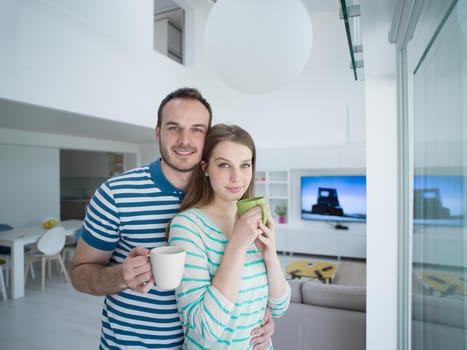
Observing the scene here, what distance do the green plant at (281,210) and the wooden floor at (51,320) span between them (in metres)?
3.61

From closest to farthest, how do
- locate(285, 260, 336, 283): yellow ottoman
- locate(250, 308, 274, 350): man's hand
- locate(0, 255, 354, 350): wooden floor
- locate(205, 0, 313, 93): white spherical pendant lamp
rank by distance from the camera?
locate(250, 308, 274, 350): man's hand, locate(205, 0, 313, 93): white spherical pendant lamp, locate(0, 255, 354, 350): wooden floor, locate(285, 260, 336, 283): yellow ottoman

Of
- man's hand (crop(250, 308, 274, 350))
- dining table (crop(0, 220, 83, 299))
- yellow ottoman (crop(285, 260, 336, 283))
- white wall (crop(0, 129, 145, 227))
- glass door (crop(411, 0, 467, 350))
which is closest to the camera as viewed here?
glass door (crop(411, 0, 467, 350))

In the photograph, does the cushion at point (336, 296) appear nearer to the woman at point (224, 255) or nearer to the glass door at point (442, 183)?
the glass door at point (442, 183)

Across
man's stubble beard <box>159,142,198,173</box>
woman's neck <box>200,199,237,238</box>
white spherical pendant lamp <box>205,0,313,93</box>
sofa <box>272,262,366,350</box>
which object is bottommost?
sofa <box>272,262,366,350</box>

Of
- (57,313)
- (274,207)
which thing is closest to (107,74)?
(57,313)

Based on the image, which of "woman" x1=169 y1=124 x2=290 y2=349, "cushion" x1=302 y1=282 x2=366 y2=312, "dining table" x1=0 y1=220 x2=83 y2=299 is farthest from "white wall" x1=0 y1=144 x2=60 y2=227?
"woman" x1=169 y1=124 x2=290 y2=349

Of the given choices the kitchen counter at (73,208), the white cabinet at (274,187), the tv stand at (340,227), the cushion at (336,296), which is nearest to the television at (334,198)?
the tv stand at (340,227)

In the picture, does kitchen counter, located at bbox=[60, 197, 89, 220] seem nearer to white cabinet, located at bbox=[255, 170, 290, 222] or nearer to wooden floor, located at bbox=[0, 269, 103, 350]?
wooden floor, located at bbox=[0, 269, 103, 350]

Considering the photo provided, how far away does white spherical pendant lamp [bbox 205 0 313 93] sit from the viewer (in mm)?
1320

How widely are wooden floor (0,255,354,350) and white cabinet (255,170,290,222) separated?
11.7 feet

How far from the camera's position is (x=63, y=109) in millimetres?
3055

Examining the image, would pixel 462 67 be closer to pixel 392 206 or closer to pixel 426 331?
pixel 426 331

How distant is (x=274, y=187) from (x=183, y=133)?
17.5 feet

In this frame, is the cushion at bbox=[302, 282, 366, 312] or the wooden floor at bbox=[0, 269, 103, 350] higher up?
the cushion at bbox=[302, 282, 366, 312]
